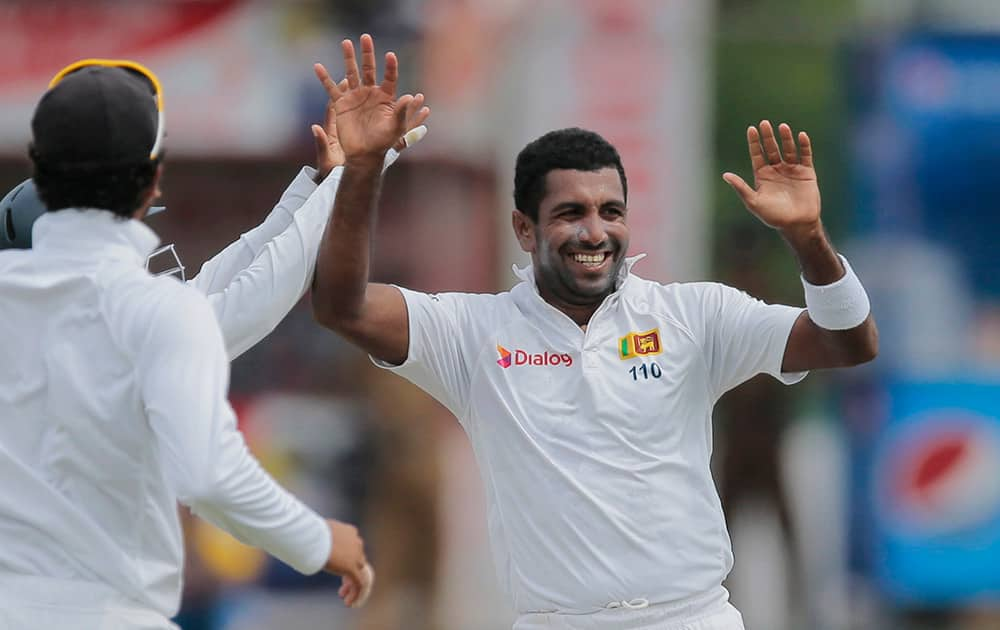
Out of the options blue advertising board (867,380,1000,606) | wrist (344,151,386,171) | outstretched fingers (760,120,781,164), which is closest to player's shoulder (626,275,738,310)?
outstretched fingers (760,120,781,164)

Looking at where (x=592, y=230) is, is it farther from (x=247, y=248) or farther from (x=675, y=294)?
(x=247, y=248)

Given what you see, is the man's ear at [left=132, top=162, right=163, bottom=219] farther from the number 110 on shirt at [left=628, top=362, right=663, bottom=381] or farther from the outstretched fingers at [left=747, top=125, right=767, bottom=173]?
the outstretched fingers at [left=747, top=125, right=767, bottom=173]

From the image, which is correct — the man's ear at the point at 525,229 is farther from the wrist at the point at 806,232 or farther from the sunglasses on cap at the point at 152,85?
the sunglasses on cap at the point at 152,85

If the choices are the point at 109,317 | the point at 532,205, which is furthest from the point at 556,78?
the point at 109,317

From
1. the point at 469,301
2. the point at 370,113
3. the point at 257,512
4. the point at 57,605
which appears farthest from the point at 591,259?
the point at 57,605

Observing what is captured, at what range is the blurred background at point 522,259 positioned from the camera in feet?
37.5

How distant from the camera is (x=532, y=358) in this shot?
5406 millimetres

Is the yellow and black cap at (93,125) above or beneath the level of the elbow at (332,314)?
above

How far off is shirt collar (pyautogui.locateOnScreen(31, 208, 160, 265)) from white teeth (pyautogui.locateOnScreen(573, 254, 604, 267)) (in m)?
1.57

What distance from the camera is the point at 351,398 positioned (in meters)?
11.6

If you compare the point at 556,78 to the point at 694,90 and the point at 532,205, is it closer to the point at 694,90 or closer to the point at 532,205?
the point at 694,90

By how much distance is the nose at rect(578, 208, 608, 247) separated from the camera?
5.39 m

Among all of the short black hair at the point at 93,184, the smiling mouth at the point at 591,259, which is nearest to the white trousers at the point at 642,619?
the smiling mouth at the point at 591,259

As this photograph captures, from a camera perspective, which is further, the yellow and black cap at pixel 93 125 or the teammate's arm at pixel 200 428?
the yellow and black cap at pixel 93 125
